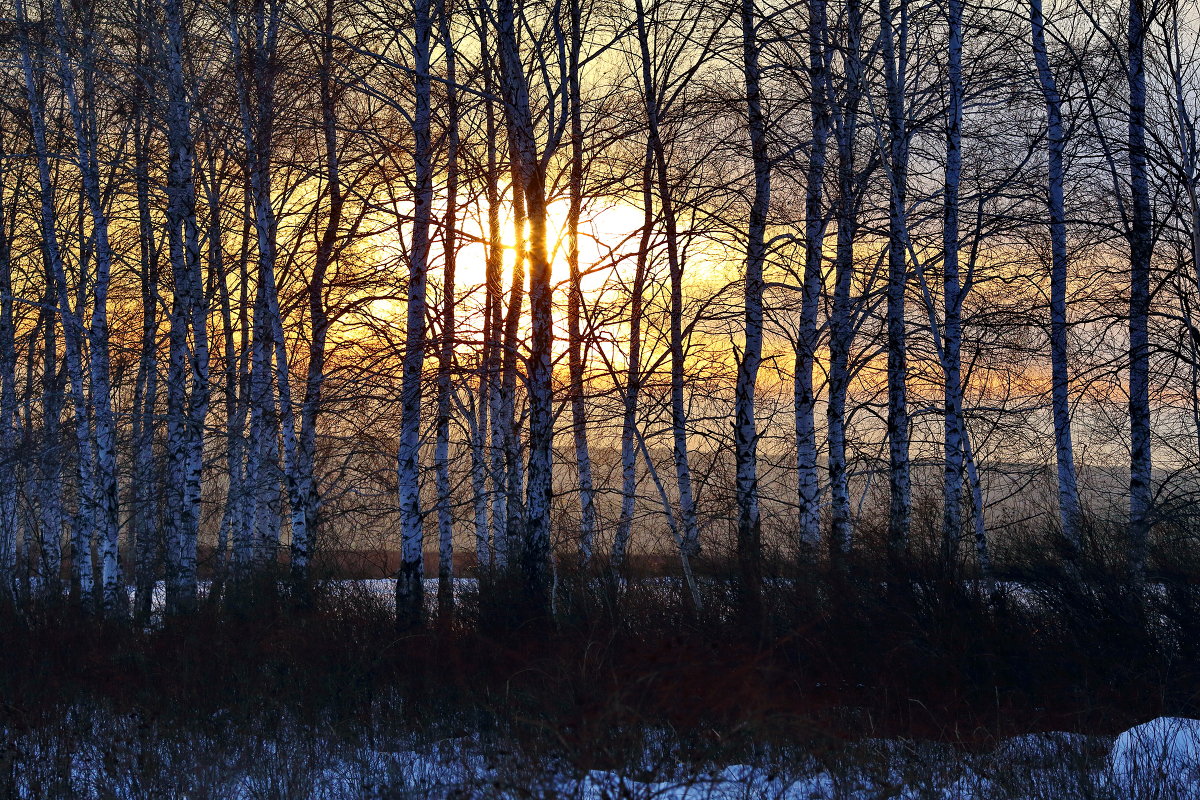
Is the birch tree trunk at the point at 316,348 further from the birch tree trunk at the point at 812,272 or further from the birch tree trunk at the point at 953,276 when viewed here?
the birch tree trunk at the point at 953,276

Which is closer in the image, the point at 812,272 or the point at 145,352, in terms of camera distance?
the point at 812,272

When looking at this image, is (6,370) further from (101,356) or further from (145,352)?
(101,356)

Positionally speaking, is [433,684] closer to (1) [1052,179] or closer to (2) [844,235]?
(2) [844,235]

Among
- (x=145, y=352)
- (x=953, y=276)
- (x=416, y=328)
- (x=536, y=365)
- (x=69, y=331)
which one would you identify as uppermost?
(x=145, y=352)

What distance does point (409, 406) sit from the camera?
1005 cm

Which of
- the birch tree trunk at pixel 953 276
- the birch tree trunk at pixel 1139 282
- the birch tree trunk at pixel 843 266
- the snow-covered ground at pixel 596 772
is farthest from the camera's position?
the birch tree trunk at pixel 1139 282

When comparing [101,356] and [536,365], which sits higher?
[101,356]

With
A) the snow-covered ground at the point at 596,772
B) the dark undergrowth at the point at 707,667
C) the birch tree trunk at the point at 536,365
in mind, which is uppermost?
the birch tree trunk at the point at 536,365

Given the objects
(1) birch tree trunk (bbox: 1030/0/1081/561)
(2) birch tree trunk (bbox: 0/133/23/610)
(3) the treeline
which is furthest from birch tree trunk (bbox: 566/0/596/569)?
(2) birch tree trunk (bbox: 0/133/23/610)

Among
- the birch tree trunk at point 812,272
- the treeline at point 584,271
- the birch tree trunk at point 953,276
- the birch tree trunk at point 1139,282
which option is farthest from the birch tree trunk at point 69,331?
the birch tree trunk at point 1139,282

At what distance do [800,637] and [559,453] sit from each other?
835 cm

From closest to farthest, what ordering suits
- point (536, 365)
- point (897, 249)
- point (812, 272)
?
point (536, 365)
point (897, 249)
point (812, 272)

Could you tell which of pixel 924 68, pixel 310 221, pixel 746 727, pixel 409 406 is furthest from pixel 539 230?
pixel 310 221

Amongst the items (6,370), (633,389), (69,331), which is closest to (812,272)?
(633,389)
